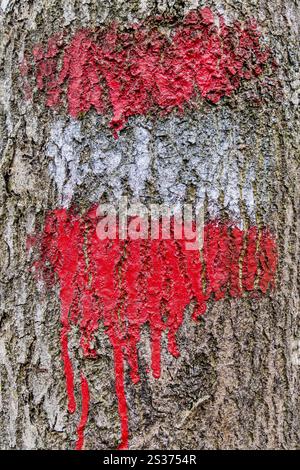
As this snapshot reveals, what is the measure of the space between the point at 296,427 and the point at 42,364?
68 centimetres

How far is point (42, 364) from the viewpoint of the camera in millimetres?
1755

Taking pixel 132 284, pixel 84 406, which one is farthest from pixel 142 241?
pixel 84 406

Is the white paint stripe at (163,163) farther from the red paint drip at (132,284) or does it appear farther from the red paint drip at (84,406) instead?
the red paint drip at (84,406)

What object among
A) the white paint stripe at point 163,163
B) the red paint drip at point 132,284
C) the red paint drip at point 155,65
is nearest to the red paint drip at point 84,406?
the red paint drip at point 132,284

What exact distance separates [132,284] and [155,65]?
21.5 inches

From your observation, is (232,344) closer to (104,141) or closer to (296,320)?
(296,320)

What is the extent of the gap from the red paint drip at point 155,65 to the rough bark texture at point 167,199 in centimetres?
3

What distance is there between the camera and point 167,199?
171cm

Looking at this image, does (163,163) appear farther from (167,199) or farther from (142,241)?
(142,241)

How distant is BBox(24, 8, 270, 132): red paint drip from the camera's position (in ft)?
5.62

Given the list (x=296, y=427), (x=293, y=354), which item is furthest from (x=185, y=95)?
(x=296, y=427)

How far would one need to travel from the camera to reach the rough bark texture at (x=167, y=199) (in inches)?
67.3

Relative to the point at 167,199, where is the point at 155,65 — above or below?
above

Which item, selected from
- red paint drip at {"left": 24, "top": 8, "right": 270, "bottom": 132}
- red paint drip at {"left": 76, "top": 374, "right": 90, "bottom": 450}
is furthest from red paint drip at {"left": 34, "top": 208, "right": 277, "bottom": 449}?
red paint drip at {"left": 24, "top": 8, "right": 270, "bottom": 132}
